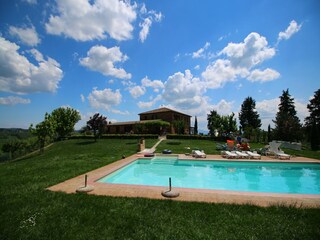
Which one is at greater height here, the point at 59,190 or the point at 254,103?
the point at 254,103

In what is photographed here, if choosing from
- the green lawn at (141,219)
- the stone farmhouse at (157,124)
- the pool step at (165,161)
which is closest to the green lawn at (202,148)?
the pool step at (165,161)

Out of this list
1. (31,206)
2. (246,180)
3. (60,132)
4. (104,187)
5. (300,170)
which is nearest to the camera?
(31,206)

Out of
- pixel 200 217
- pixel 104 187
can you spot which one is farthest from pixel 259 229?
pixel 104 187

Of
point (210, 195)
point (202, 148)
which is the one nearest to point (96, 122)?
point (202, 148)

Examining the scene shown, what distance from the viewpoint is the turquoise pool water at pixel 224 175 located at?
9.93m

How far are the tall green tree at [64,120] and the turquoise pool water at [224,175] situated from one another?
101 feet

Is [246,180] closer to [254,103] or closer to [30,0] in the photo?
[30,0]

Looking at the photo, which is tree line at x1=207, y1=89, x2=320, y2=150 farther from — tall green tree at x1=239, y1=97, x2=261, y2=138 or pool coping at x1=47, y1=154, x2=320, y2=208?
pool coping at x1=47, y1=154, x2=320, y2=208

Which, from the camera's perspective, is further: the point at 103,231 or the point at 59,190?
the point at 59,190

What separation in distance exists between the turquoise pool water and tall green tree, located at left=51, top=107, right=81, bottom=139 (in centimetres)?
3088

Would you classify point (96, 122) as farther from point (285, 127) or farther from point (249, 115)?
point (249, 115)

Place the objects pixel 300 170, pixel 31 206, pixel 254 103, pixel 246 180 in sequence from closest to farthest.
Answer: pixel 31 206 < pixel 246 180 < pixel 300 170 < pixel 254 103

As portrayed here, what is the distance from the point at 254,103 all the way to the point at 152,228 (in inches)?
2281

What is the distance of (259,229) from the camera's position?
14.2ft
